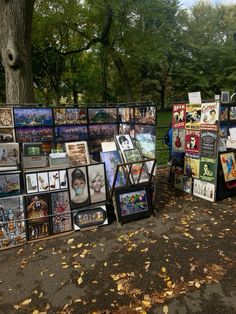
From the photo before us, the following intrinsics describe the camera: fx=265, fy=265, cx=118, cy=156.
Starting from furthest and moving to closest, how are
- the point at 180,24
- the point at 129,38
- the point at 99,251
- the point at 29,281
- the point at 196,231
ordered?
the point at 180,24
the point at 129,38
the point at 196,231
the point at 99,251
the point at 29,281

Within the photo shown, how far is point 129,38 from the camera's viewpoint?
16.2 meters

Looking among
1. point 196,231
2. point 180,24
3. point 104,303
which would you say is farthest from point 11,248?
point 180,24

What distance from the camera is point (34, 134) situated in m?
5.82

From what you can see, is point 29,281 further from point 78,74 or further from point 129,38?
point 78,74

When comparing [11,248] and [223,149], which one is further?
[223,149]

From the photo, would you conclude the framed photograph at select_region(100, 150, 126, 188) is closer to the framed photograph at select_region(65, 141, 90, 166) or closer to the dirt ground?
the framed photograph at select_region(65, 141, 90, 166)

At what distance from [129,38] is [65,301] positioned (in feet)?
52.6

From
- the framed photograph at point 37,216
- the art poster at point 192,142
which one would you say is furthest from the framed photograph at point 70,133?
the art poster at point 192,142

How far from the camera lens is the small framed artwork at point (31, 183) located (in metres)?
4.21

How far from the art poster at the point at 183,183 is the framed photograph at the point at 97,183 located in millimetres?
2365

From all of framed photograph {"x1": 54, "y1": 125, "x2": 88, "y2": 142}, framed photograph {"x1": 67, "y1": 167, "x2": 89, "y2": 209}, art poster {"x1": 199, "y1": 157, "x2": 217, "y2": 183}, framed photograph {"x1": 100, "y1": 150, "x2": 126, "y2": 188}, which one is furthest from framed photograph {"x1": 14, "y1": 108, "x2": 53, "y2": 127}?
art poster {"x1": 199, "y1": 157, "x2": 217, "y2": 183}

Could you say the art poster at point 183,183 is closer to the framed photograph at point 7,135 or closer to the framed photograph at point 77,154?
the framed photograph at point 77,154

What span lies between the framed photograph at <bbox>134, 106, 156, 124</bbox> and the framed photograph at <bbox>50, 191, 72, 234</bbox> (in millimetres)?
2499

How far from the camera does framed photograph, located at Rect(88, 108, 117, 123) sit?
6.45 metres
